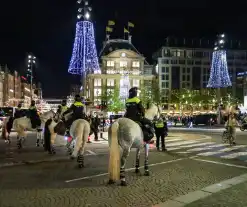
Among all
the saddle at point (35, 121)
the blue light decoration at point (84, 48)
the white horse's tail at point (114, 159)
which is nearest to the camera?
the white horse's tail at point (114, 159)

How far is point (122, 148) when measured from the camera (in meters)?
9.12

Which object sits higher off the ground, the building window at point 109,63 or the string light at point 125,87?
the building window at point 109,63

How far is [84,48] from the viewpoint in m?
40.3

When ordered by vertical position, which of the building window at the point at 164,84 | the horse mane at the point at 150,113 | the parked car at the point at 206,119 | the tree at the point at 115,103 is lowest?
the parked car at the point at 206,119

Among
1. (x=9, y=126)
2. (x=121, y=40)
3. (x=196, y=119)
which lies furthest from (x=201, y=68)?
(x=9, y=126)

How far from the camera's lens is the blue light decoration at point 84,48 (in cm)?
3991

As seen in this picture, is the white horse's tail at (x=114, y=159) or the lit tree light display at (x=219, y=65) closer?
the white horse's tail at (x=114, y=159)

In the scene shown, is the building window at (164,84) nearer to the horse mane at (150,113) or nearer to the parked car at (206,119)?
the parked car at (206,119)

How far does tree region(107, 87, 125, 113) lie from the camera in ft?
279

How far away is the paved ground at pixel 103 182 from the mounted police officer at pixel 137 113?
1.30m

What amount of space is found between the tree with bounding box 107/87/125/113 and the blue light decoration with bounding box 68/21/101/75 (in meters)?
41.4

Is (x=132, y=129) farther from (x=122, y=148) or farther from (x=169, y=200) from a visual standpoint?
(x=169, y=200)

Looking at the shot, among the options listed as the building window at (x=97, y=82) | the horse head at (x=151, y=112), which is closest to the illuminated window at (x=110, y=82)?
the building window at (x=97, y=82)

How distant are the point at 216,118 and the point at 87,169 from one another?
49466 millimetres
